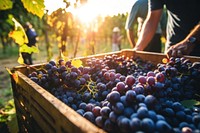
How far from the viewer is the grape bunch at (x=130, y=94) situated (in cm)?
67

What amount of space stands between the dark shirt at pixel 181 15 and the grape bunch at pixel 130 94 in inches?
35.7

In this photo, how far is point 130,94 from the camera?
0.76m

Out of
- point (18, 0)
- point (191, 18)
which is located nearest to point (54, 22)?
point (18, 0)

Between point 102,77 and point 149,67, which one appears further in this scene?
point 149,67

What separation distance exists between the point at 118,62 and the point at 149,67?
24 cm

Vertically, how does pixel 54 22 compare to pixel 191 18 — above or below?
above

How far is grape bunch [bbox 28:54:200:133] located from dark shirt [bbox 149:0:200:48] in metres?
0.91

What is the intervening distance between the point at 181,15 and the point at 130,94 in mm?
1759

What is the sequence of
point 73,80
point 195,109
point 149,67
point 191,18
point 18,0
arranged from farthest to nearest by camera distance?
point 18,0 → point 191,18 → point 149,67 → point 73,80 → point 195,109

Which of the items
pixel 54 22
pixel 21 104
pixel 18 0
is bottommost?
pixel 21 104

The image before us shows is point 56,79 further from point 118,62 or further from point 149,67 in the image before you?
point 149,67

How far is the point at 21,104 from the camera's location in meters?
1.30

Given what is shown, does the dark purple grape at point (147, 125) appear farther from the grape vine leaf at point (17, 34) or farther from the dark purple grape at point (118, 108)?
the grape vine leaf at point (17, 34)

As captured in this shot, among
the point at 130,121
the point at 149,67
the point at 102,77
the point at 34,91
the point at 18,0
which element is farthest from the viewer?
the point at 18,0
